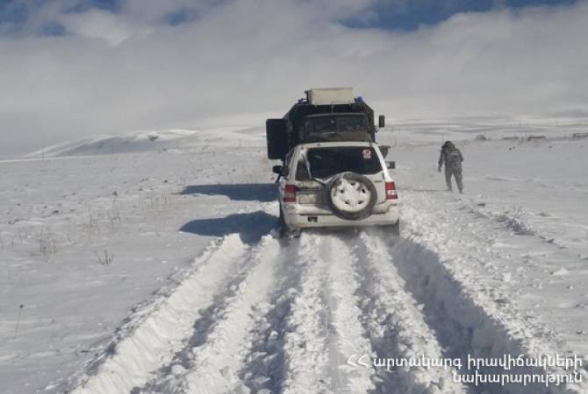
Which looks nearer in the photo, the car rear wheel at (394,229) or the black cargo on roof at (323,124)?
the car rear wheel at (394,229)

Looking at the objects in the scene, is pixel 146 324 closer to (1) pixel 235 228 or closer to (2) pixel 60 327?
(2) pixel 60 327

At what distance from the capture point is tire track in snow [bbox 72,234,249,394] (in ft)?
13.7

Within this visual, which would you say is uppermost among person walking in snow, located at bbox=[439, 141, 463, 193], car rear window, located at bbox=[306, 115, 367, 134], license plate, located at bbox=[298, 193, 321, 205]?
car rear window, located at bbox=[306, 115, 367, 134]

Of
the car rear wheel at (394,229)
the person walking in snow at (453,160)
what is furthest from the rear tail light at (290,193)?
the person walking in snow at (453,160)

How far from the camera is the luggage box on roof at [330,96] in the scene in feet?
50.7

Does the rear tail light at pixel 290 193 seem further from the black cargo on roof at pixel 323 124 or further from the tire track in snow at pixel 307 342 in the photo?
the black cargo on roof at pixel 323 124

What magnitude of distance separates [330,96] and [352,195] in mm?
6819

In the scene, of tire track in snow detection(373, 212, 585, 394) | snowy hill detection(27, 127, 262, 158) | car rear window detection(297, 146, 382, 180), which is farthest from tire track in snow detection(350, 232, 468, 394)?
snowy hill detection(27, 127, 262, 158)

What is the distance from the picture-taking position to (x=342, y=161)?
10125 millimetres

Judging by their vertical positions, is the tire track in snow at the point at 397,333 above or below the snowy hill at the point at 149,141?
below

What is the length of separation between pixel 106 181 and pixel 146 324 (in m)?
21.8

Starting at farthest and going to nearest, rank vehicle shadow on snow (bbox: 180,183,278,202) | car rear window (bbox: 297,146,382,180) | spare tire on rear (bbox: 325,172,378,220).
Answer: vehicle shadow on snow (bbox: 180,183,278,202) → car rear window (bbox: 297,146,382,180) → spare tire on rear (bbox: 325,172,378,220)

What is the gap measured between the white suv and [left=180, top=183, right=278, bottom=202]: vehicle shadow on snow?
6469 mm

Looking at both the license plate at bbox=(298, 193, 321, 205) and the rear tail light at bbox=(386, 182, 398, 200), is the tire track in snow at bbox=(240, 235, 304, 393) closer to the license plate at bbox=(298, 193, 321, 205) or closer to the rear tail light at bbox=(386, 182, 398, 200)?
the license plate at bbox=(298, 193, 321, 205)
